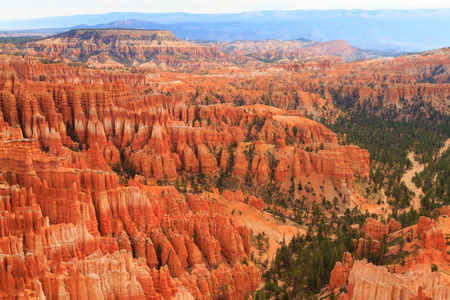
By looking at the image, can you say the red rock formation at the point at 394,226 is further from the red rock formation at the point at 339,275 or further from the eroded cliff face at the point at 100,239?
the eroded cliff face at the point at 100,239

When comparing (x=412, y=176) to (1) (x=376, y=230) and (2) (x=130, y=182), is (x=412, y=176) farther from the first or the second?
(2) (x=130, y=182)

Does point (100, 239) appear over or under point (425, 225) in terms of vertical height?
over

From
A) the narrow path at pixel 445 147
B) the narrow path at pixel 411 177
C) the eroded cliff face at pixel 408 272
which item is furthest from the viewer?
the narrow path at pixel 445 147

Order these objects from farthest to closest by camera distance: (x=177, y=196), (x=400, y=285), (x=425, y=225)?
(x=177, y=196) < (x=425, y=225) < (x=400, y=285)

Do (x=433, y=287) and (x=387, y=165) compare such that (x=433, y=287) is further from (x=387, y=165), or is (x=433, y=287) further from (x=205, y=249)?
(x=387, y=165)

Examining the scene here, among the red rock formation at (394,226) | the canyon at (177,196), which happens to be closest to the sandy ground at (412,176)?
the canyon at (177,196)

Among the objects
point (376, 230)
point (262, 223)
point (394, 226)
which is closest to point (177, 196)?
point (262, 223)

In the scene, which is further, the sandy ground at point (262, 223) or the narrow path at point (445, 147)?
the narrow path at point (445, 147)

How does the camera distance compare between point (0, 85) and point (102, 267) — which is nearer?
point (102, 267)

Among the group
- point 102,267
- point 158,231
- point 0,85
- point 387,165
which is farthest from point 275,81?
point 102,267

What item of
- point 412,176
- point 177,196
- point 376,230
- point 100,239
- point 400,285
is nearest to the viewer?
point 400,285

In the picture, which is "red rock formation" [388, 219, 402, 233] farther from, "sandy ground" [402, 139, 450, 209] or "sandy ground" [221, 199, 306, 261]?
"sandy ground" [402, 139, 450, 209]
